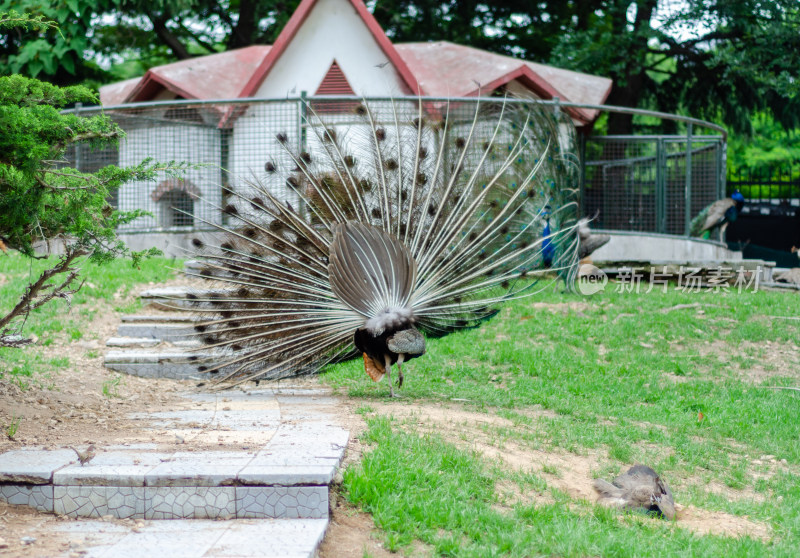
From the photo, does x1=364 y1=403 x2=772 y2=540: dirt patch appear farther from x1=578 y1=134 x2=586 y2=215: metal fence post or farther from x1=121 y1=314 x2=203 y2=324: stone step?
x1=578 y1=134 x2=586 y2=215: metal fence post

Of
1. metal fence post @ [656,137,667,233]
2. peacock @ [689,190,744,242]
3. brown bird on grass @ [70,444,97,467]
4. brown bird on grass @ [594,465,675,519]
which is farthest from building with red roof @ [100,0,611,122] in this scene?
brown bird on grass @ [70,444,97,467]

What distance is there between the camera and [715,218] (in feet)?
42.3

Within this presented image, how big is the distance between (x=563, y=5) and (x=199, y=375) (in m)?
18.2

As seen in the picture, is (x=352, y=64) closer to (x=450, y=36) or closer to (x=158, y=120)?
(x=158, y=120)

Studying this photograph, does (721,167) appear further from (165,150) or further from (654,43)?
(165,150)

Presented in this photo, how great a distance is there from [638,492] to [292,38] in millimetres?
12561

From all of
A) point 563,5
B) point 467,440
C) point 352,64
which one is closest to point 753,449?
point 467,440

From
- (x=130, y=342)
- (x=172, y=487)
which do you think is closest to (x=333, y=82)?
(x=130, y=342)

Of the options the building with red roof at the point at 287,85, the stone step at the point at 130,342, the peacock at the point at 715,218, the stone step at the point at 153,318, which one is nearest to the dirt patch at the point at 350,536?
the stone step at the point at 130,342

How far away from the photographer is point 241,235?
252 inches

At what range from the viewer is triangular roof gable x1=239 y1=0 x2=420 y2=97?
14.8m

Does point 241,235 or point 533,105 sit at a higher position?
point 533,105

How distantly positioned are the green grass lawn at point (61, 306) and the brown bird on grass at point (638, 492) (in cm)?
420

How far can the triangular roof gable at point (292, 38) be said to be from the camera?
14789mm
